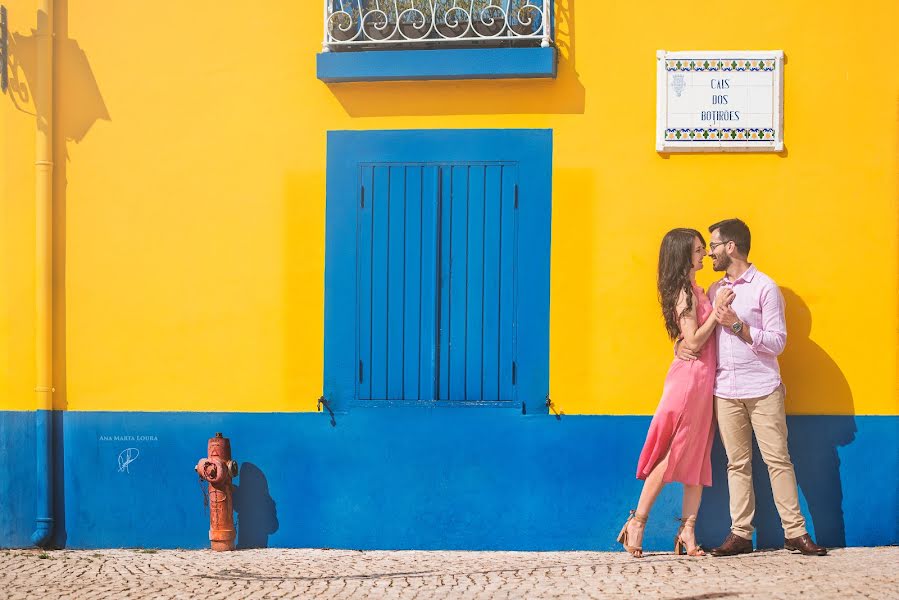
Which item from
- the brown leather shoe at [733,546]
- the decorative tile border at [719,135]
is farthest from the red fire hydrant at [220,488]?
the decorative tile border at [719,135]

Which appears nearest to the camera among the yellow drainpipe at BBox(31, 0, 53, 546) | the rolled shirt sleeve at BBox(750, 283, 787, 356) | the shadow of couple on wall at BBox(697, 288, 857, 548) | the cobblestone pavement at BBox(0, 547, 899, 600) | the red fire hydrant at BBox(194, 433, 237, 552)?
the cobblestone pavement at BBox(0, 547, 899, 600)

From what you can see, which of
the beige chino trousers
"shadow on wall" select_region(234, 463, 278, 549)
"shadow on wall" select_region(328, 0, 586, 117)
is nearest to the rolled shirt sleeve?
the beige chino trousers

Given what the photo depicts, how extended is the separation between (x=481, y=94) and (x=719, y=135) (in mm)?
1491

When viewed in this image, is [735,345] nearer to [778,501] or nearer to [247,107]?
[778,501]

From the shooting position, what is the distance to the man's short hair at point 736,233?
736 centimetres

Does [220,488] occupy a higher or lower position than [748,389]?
lower

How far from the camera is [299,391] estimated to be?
309 inches

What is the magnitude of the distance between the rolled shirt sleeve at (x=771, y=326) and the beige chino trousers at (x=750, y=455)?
28cm

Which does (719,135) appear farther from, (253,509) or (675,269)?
(253,509)

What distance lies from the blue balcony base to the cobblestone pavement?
2.95m

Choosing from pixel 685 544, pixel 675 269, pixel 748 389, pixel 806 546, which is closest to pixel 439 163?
pixel 675 269

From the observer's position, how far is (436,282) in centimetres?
775

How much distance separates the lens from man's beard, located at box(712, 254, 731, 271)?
24.2 feet

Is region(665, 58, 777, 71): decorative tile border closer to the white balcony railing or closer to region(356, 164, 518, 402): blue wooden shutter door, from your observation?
the white balcony railing
